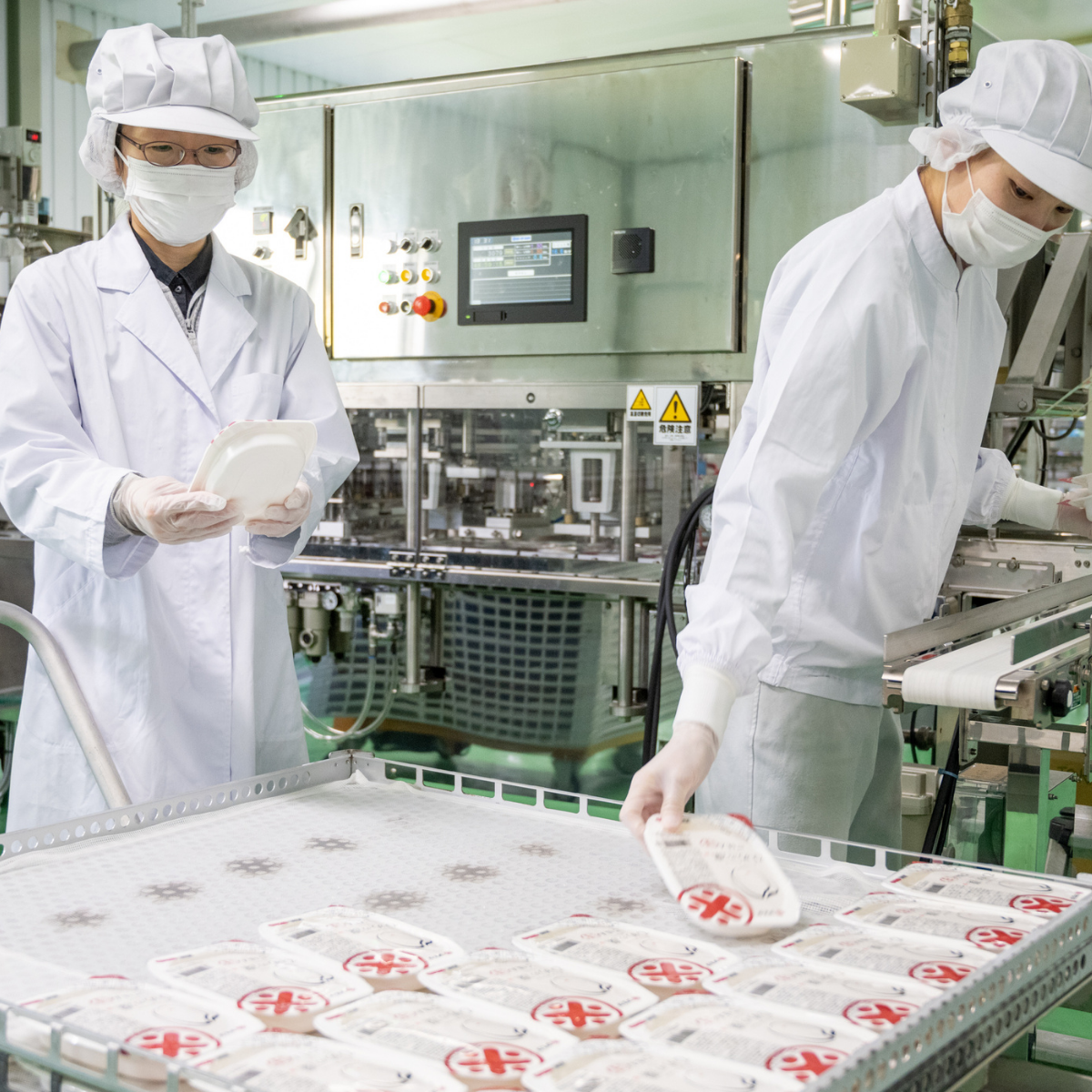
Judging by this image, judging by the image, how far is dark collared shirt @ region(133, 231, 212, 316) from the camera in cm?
173

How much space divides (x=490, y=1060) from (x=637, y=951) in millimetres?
222

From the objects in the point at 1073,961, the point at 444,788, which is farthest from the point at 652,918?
the point at 444,788

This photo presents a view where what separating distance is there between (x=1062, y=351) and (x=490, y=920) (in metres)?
2.15

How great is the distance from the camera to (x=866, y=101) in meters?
2.62

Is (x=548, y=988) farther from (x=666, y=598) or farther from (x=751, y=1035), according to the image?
(x=666, y=598)

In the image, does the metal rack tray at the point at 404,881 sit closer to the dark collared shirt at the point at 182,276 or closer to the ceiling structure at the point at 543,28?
the dark collared shirt at the point at 182,276

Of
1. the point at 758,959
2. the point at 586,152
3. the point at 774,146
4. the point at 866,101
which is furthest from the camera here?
the point at 586,152

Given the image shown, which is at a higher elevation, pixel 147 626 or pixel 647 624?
pixel 147 626

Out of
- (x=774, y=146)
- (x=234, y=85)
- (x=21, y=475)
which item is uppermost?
(x=774, y=146)

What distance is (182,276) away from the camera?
1.75m

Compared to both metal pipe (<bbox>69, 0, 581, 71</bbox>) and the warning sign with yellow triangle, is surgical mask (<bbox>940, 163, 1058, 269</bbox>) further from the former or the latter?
metal pipe (<bbox>69, 0, 581, 71</bbox>)

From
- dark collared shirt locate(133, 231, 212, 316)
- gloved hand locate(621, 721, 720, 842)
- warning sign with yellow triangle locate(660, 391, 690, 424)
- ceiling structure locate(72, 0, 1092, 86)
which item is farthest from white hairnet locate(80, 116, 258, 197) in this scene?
ceiling structure locate(72, 0, 1092, 86)

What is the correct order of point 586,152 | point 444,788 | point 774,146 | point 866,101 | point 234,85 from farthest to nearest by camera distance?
point 586,152
point 774,146
point 866,101
point 234,85
point 444,788

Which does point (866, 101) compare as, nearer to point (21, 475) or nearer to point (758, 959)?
point (21, 475)
